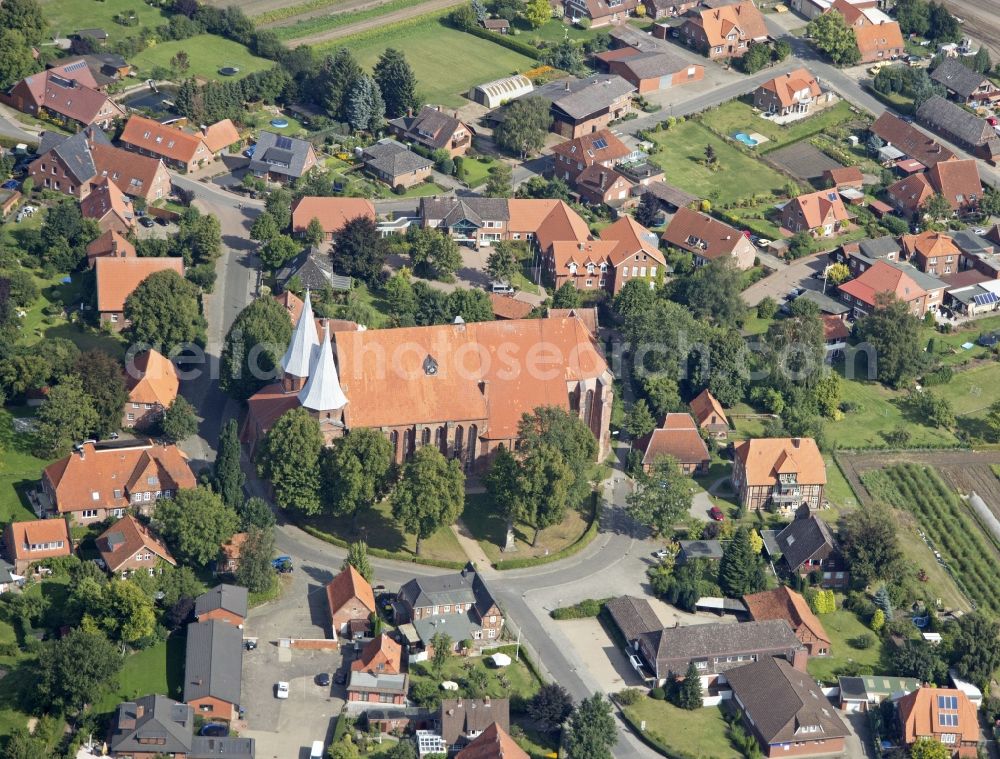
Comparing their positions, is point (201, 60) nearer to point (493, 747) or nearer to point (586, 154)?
point (586, 154)

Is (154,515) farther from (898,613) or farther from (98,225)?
(898,613)

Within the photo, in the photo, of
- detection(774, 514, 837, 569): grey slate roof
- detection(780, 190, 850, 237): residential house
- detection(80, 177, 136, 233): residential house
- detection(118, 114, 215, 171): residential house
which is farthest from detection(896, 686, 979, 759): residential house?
detection(118, 114, 215, 171): residential house

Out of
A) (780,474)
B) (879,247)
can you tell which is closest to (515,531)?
(780,474)

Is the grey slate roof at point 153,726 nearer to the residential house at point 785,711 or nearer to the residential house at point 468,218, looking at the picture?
A: the residential house at point 785,711

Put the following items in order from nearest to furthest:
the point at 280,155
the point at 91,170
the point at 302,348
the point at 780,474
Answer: the point at 302,348 → the point at 780,474 → the point at 91,170 → the point at 280,155

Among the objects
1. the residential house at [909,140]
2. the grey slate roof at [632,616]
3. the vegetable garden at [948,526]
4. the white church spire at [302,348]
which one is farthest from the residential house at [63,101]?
the vegetable garden at [948,526]

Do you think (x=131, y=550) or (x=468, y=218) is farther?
(x=468, y=218)
